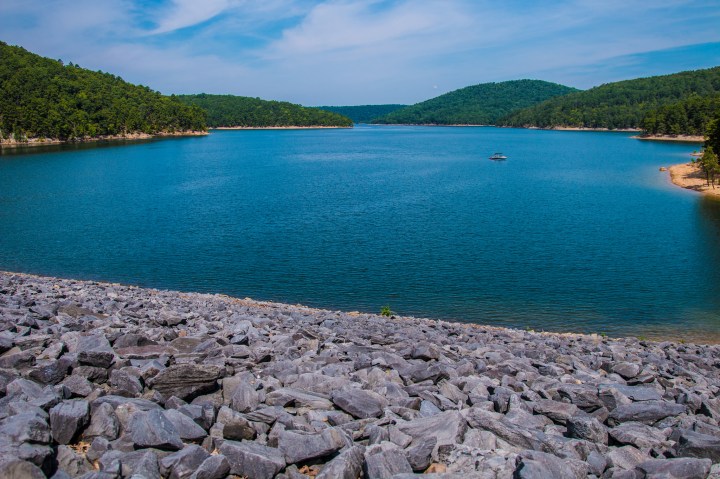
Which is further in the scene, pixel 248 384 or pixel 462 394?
pixel 462 394

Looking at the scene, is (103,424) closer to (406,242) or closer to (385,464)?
(385,464)

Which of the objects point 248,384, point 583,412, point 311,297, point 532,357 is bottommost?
point 311,297

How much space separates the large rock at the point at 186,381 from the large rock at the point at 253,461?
1.95m

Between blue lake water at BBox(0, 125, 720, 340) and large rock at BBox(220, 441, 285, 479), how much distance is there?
61.3ft

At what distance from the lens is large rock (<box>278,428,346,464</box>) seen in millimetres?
6461

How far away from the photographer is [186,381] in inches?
324

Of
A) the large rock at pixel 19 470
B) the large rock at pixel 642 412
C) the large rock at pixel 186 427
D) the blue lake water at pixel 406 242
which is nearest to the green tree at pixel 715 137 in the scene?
the blue lake water at pixel 406 242

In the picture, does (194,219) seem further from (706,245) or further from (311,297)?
(706,245)

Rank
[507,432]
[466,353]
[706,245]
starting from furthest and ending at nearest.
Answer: [706,245] < [466,353] < [507,432]

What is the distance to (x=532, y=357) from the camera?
1307 cm

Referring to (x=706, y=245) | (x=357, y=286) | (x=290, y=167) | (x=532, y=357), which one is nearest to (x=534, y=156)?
(x=290, y=167)

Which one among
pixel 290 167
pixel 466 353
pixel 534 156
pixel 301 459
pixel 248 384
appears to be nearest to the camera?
pixel 301 459

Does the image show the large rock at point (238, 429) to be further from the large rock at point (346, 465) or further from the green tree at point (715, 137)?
the green tree at point (715, 137)

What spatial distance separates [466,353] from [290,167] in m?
88.2
